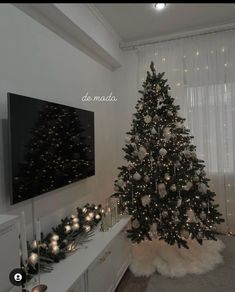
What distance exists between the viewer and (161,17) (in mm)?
3166

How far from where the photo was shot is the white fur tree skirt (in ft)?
8.29

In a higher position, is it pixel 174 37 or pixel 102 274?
pixel 174 37

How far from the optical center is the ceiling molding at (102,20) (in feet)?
9.36

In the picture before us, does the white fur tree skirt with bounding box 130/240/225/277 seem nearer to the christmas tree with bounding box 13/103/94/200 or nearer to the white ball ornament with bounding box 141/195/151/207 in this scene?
the white ball ornament with bounding box 141/195/151/207

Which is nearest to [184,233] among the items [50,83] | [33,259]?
[33,259]

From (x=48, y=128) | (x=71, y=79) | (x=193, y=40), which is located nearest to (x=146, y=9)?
(x=193, y=40)

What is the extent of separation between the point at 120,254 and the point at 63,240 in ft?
2.32

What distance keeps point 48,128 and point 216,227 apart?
9.60 ft

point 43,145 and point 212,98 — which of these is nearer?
point 43,145

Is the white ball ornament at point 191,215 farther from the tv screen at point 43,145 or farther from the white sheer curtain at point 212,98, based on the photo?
the tv screen at point 43,145

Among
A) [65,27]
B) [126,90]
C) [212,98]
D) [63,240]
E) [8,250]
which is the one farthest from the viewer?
[126,90]

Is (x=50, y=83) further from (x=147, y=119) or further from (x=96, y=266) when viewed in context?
(x=96, y=266)

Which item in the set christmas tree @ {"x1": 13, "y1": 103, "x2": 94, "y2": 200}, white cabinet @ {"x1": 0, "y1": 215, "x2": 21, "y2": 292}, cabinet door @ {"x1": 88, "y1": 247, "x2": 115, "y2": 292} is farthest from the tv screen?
cabinet door @ {"x1": 88, "y1": 247, "x2": 115, "y2": 292}

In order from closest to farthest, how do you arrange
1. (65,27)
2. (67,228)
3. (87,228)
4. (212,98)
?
(67,228) < (87,228) < (65,27) < (212,98)
